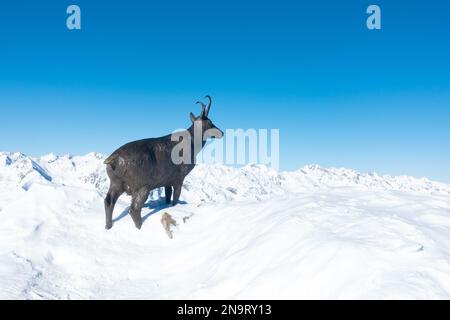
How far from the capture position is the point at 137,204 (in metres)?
12.7

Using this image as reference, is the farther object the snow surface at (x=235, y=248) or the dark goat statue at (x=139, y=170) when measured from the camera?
the dark goat statue at (x=139, y=170)

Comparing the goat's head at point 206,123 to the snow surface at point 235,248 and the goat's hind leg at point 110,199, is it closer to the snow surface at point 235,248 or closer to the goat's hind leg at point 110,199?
the snow surface at point 235,248

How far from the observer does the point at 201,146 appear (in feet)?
50.9

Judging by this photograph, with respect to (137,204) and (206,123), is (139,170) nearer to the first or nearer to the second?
(137,204)

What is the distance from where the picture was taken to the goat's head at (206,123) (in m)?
15.0

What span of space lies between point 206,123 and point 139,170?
12.7 feet

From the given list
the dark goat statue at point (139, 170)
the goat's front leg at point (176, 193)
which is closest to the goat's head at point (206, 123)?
the dark goat statue at point (139, 170)

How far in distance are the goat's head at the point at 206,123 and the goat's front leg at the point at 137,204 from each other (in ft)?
12.7

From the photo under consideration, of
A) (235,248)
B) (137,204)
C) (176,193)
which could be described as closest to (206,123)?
(176,193)

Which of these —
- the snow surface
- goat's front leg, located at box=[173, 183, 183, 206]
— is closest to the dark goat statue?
goat's front leg, located at box=[173, 183, 183, 206]
